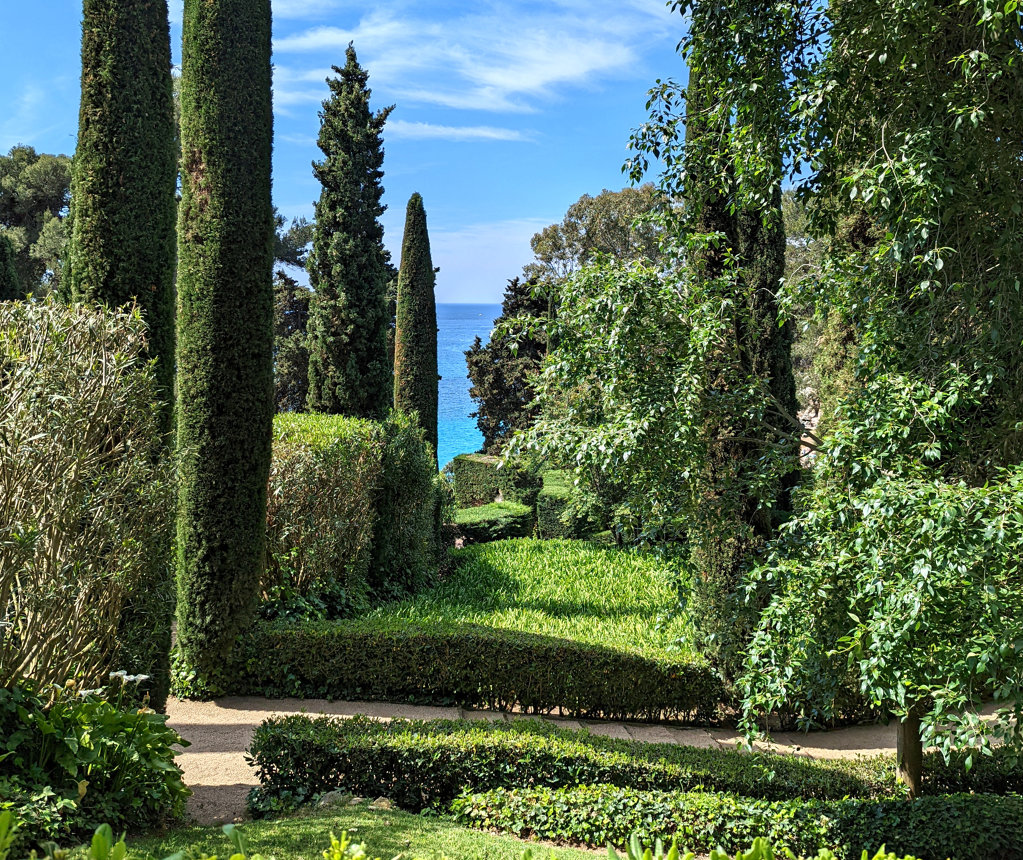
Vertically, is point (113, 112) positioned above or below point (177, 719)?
above

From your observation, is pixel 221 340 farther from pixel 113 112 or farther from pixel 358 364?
pixel 358 364

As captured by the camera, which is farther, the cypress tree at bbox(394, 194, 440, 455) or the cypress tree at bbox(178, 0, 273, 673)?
the cypress tree at bbox(394, 194, 440, 455)

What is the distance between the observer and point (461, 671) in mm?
7996

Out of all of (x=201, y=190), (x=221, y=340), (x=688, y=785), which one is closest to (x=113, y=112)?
(x=201, y=190)

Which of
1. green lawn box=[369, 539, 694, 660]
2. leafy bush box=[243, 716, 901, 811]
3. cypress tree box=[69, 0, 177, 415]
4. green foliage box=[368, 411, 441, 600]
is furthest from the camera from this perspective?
green foliage box=[368, 411, 441, 600]

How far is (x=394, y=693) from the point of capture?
8086 millimetres

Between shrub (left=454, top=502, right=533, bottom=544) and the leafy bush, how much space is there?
488 inches

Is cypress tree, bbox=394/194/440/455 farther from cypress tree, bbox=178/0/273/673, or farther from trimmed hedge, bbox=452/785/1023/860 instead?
trimmed hedge, bbox=452/785/1023/860

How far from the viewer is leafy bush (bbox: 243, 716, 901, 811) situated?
528 cm

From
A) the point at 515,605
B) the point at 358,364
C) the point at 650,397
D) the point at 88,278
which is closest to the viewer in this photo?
the point at 650,397

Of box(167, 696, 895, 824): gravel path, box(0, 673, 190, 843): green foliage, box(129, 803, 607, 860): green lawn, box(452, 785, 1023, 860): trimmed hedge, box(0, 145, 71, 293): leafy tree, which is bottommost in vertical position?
box(167, 696, 895, 824): gravel path

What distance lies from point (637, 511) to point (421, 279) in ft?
44.1

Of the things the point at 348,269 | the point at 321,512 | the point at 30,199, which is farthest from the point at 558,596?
the point at 30,199

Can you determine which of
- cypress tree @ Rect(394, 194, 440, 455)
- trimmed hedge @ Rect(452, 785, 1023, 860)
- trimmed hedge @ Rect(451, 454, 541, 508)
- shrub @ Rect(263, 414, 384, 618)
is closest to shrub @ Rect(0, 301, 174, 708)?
trimmed hedge @ Rect(452, 785, 1023, 860)
